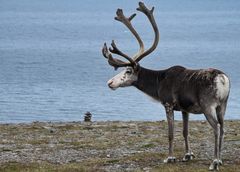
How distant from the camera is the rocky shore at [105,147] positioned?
1856 cm

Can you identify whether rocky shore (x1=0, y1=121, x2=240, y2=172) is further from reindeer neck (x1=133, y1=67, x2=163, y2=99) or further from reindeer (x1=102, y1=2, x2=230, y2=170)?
reindeer neck (x1=133, y1=67, x2=163, y2=99)

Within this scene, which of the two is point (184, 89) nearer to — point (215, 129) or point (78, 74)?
point (215, 129)

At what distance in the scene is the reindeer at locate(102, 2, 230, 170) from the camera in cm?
1761

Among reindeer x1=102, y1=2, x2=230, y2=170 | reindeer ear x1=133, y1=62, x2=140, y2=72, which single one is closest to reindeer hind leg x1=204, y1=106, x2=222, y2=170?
reindeer x1=102, y1=2, x2=230, y2=170

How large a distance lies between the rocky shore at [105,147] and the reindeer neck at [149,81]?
5.80 ft

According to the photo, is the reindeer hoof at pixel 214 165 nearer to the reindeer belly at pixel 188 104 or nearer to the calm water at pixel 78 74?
the reindeer belly at pixel 188 104

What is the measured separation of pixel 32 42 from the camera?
161375mm

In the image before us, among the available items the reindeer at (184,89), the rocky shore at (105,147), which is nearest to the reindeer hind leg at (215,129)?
the reindeer at (184,89)

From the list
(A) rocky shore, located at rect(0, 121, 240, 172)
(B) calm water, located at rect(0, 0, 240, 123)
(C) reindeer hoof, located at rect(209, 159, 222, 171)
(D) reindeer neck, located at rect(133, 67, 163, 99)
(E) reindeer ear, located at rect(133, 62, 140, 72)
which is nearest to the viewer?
(C) reindeer hoof, located at rect(209, 159, 222, 171)

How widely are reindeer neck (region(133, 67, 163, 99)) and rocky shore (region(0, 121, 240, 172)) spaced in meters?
1.77

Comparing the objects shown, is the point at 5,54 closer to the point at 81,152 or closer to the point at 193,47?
the point at 193,47

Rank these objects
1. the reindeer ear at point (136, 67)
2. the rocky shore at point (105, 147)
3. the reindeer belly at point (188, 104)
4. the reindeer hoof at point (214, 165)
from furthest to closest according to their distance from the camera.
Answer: the reindeer ear at point (136, 67)
the rocky shore at point (105, 147)
the reindeer belly at point (188, 104)
the reindeer hoof at point (214, 165)

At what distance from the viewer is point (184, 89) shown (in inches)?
722

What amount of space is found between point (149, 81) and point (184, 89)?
1467mm
